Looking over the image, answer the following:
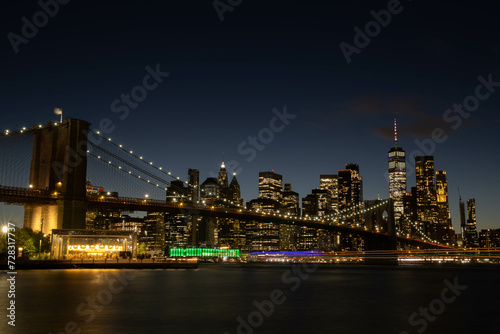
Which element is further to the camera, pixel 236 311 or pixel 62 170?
pixel 62 170

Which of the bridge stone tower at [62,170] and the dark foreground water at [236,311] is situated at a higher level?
the bridge stone tower at [62,170]

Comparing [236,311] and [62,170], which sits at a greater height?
[62,170]

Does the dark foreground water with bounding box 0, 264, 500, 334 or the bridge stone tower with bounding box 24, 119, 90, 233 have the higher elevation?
the bridge stone tower with bounding box 24, 119, 90, 233

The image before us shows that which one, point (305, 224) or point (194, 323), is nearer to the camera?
point (194, 323)

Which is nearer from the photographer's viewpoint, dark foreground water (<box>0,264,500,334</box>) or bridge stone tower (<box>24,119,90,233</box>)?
dark foreground water (<box>0,264,500,334</box>)

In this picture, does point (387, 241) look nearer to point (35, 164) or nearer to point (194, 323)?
point (35, 164)

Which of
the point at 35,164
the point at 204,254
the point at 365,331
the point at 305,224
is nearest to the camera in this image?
the point at 365,331

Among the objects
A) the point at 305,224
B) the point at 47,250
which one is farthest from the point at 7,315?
the point at 305,224

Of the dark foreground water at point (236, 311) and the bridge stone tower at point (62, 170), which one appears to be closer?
the dark foreground water at point (236, 311)
